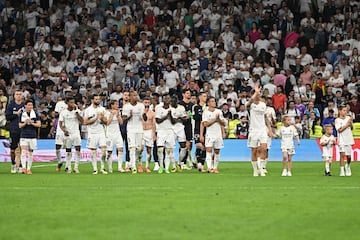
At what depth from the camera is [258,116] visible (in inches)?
957

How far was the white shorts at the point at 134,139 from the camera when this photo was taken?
26781mm

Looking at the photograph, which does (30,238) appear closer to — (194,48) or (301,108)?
(301,108)

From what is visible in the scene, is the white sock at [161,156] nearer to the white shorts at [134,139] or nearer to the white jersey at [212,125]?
the white shorts at [134,139]

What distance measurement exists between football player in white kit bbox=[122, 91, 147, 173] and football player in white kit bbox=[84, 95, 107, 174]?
2.54 ft

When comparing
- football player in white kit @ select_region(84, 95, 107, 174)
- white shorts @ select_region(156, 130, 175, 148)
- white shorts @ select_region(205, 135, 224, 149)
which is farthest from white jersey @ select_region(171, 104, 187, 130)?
football player in white kit @ select_region(84, 95, 107, 174)

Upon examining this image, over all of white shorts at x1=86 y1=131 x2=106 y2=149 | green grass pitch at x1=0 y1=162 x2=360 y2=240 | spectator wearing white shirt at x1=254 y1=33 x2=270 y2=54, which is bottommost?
green grass pitch at x1=0 y1=162 x2=360 y2=240

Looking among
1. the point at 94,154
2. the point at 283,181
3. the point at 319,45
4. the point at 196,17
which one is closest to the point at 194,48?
the point at 196,17

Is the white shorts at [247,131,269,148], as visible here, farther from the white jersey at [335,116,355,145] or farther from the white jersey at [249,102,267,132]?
the white jersey at [335,116,355,145]

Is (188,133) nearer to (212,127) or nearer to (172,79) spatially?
(212,127)

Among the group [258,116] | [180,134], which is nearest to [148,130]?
[180,134]

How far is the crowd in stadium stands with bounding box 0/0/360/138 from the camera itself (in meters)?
36.1

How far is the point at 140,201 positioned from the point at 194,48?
23.2 meters

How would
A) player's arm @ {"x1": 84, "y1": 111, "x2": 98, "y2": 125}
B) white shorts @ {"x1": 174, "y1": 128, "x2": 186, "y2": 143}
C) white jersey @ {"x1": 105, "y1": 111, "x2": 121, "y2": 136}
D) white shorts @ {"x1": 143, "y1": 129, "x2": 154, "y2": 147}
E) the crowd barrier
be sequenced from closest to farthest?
player's arm @ {"x1": 84, "y1": 111, "x2": 98, "y2": 125} < white shorts @ {"x1": 174, "y1": 128, "x2": 186, "y2": 143} < white jersey @ {"x1": 105, "y1": 111, "x2": 121, "y2": 136} < white shorts @ {"x1": 143, "y1": 129, "x2": 154, "y2": 147} < the crowd barrier

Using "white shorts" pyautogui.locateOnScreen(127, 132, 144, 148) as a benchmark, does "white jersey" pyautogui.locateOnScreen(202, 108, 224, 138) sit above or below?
above
